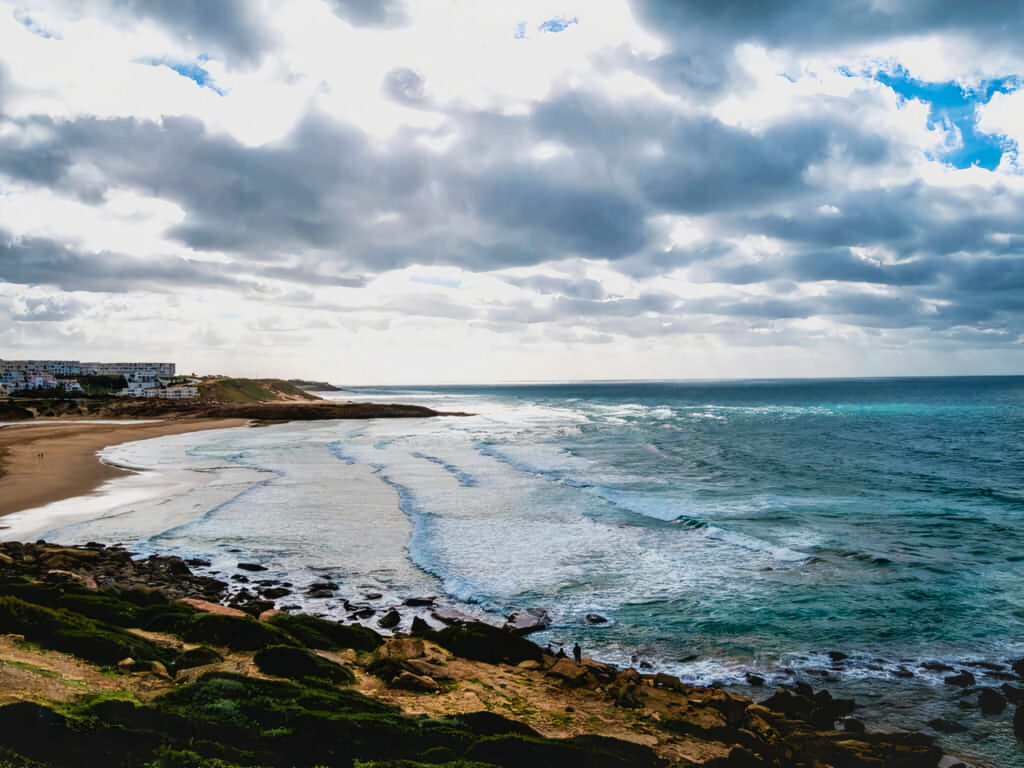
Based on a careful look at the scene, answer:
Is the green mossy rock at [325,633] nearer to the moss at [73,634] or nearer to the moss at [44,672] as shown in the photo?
the moss at [73,634]

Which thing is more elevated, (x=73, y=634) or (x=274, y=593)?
(x=73, y=634)

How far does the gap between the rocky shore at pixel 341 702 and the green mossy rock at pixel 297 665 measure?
3 centimetres

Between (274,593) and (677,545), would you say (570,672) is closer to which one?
(274,593)

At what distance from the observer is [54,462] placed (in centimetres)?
3925

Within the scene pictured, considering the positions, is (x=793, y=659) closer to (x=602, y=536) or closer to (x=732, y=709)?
(x=732, y=709)

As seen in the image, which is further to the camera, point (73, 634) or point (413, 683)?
point (413, 683)

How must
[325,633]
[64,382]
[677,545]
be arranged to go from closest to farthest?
[325,633], [677,545], [64,382]

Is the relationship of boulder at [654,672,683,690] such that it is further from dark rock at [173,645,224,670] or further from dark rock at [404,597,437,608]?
dark rock at [173,645,224,670]

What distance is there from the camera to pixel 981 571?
57.7 ft

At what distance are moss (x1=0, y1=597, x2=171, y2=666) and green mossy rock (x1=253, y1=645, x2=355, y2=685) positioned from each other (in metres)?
1.63

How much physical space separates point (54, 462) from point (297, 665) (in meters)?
38.9

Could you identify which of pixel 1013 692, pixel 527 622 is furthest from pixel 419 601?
pixel 1013 692

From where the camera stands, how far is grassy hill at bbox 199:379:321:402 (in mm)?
128250

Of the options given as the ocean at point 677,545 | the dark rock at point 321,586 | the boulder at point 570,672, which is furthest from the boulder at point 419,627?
the dark rock at point 321,586
